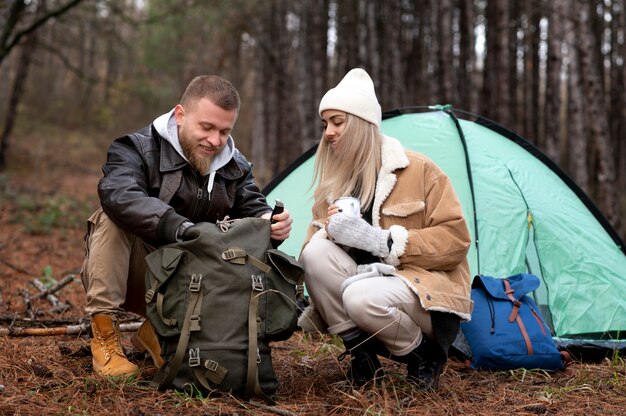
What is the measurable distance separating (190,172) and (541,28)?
57.9 feet

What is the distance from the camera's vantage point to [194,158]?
301 centimetres

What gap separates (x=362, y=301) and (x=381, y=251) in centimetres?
27

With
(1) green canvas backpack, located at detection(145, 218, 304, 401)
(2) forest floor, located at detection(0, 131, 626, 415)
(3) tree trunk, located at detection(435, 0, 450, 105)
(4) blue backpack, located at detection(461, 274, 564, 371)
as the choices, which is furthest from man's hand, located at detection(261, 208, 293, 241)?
(3) tree trunk, located at detection(435, 0, 450, 105)

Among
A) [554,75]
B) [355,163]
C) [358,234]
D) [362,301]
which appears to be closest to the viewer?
[362,301]

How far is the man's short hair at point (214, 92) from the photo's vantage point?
2938 mm

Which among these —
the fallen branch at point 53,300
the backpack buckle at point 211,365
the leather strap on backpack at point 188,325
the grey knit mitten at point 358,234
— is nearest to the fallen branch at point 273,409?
the backpack buckle at point 211,365

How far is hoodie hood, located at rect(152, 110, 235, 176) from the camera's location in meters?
3.01

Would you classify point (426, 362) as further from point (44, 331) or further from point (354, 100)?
point (44, 331)

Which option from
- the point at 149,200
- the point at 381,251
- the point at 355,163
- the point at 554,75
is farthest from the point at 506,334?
the point at 554,75

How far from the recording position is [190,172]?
3057mm

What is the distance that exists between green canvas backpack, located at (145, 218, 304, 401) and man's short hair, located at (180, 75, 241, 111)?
0.61 m

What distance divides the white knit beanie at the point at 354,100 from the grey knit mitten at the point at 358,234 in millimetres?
527

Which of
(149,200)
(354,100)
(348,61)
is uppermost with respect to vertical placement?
(348,61)

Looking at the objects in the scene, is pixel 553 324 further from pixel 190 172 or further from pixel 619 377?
pixel 190 172
